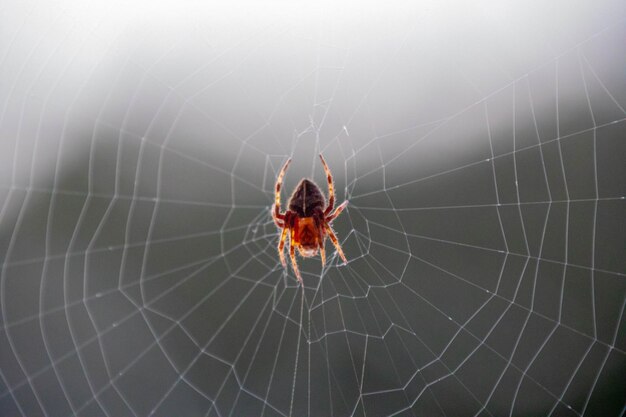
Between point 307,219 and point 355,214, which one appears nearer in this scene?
point 307,219

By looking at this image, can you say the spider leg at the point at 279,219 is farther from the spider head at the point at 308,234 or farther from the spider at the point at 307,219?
the spider head at the point at 308,234

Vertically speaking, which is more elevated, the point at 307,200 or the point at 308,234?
the point at 307,200

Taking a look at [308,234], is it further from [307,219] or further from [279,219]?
[279,219]

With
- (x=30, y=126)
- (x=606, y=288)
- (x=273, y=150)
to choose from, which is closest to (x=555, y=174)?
(x=606, y=288)

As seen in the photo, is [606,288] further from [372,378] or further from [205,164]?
[205,164]

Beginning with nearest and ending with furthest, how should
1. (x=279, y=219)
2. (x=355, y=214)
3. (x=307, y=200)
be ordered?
(x=307, y=200) < (x=279, y=219) < (x=355, y=214)

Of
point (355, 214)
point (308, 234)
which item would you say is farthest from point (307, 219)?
point (355, 214)

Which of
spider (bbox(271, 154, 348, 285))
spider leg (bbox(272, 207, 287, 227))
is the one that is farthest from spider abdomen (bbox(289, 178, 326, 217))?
spider leg (bbox(272, 207, 287, 227))
